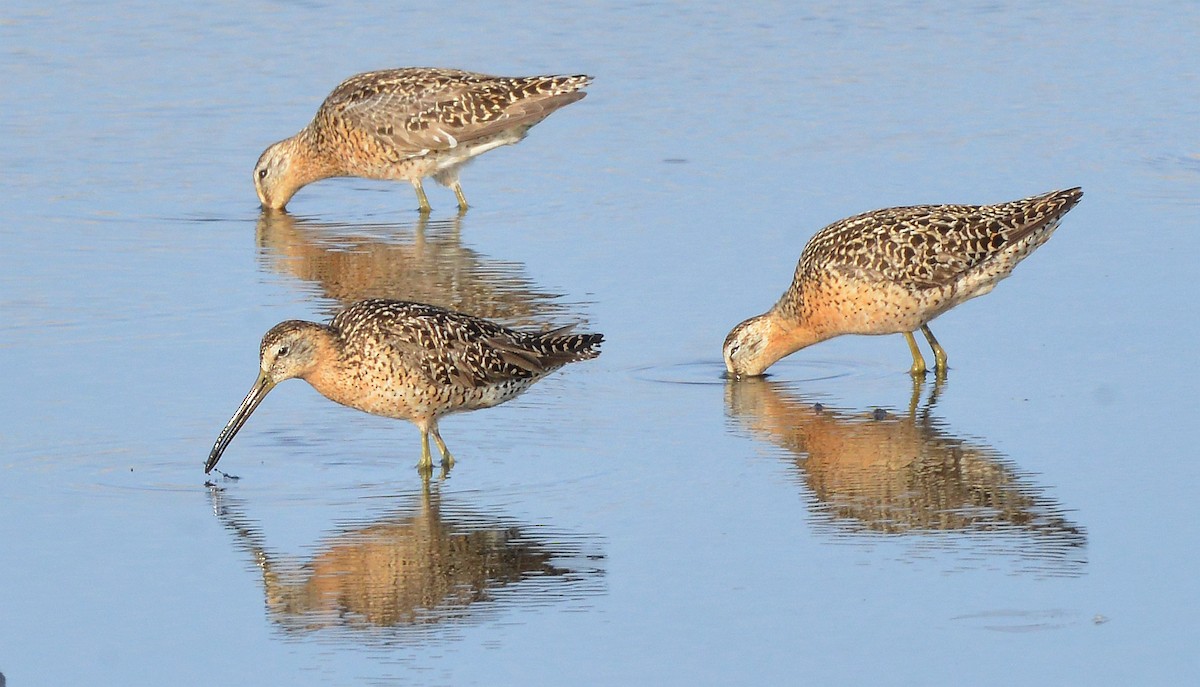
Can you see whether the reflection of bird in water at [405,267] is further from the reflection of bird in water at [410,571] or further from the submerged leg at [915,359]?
the reflection of bird in water at [410,571]

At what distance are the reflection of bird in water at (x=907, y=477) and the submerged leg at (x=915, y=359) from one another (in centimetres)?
28

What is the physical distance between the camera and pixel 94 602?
23.5 feet

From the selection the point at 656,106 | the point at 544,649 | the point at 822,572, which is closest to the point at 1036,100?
the point at 656,106

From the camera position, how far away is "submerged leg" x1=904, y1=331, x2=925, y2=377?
10.5 m

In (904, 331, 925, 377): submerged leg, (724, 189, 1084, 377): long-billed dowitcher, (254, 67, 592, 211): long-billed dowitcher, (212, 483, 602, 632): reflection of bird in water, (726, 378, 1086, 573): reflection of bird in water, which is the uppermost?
(254, 67, 592, 211): long-billed dowitcher

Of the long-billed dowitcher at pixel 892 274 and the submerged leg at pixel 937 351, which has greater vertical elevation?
the long-billed dowitcher at pixel 892 274

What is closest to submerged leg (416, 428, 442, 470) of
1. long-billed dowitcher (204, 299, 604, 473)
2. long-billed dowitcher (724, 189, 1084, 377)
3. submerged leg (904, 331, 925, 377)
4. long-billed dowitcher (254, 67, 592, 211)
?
long-billed dowitcher (204, 299, 604, 473)

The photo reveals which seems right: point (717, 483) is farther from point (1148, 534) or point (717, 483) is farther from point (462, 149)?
point (462, 149)

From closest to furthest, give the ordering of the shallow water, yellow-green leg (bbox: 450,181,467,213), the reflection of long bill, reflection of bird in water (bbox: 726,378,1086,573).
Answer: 1. the shallow water
2. reflection of bird in water (bbox: 726,378,1086,573)
3. the reflection of long bill
4. yellow-green leg (bbox: 450,181,467,213)

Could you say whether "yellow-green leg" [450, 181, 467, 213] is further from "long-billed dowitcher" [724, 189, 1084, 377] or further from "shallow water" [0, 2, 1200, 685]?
"long-billed dowitcher" [724, 189, 1084, 377]

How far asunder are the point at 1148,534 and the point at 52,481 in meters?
4.24

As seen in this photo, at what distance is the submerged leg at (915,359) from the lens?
412 inches

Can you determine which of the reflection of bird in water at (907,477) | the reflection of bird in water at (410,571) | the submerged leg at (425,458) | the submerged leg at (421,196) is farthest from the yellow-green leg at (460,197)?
the reflection of bird in water at (410,571)

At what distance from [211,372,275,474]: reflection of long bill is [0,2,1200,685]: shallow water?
0.12 meters
